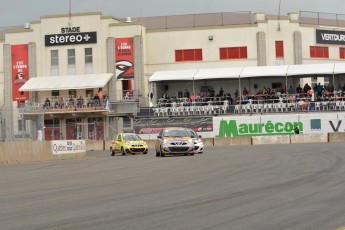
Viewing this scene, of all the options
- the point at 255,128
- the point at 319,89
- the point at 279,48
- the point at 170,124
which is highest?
the point at 279,48

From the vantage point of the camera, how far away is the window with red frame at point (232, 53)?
7419 cm

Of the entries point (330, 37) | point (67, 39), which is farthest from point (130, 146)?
point (330, 37)

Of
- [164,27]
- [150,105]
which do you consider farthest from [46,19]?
[150,105]

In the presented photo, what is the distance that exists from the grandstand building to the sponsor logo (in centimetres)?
953

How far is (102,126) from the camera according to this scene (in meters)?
66.2

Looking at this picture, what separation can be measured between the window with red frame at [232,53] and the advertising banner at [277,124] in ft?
47.0

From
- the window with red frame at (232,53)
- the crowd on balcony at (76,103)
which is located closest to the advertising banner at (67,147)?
the crowd on balcony at (76,103)

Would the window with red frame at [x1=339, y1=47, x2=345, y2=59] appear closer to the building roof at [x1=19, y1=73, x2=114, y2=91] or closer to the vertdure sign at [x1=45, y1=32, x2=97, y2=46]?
the building roof at [x1=19, y1=73, x2=114, y2=91]

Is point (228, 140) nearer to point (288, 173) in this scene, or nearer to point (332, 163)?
point (332, 163)

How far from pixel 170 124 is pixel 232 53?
51.6 feet

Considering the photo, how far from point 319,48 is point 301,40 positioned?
9.25ft

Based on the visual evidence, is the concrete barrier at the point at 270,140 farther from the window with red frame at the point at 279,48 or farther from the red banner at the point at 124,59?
the red banner at the point at 124,59

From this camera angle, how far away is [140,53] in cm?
7231

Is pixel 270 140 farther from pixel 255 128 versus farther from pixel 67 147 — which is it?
pixel 67 147
